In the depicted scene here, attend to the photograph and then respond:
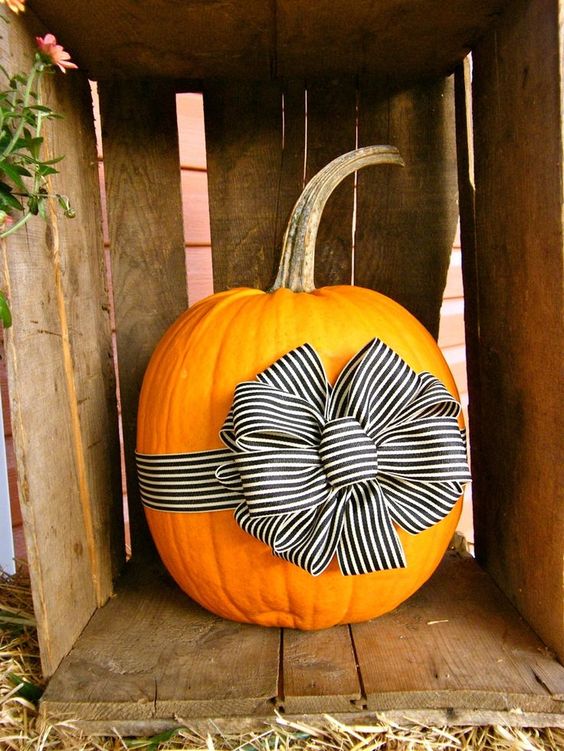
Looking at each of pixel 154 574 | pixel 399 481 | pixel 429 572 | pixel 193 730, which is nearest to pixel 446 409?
pixel 399 481

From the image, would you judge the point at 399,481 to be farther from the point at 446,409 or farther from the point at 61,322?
the point at 61,322

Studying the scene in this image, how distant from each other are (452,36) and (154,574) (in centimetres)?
96

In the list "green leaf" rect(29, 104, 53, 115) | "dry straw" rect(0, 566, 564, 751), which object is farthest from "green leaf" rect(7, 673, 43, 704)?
"green leaf" rect(29, 104, 53, 115)

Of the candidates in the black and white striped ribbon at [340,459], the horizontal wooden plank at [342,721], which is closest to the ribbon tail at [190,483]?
the black and white striped ribbon at [340,459]

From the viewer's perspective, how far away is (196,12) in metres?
0.93

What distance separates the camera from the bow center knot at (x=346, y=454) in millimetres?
791

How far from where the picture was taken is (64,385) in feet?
3.11

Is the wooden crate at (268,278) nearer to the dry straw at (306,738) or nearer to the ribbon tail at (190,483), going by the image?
the dry straw at (306,738)

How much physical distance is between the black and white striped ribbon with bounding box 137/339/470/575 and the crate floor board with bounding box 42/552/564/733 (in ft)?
0.44

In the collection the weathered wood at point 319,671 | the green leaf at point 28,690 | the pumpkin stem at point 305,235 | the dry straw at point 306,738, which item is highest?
the pumpkin stem at point 305,235

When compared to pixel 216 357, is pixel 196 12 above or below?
above

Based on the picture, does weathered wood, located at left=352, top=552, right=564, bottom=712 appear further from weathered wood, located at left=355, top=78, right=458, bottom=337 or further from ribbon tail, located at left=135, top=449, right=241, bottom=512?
weathered wood, located at left=355, top=78, right=458, bottom=337

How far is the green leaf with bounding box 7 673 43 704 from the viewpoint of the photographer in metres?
0.84

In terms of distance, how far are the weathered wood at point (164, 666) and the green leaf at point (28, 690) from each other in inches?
1.3
